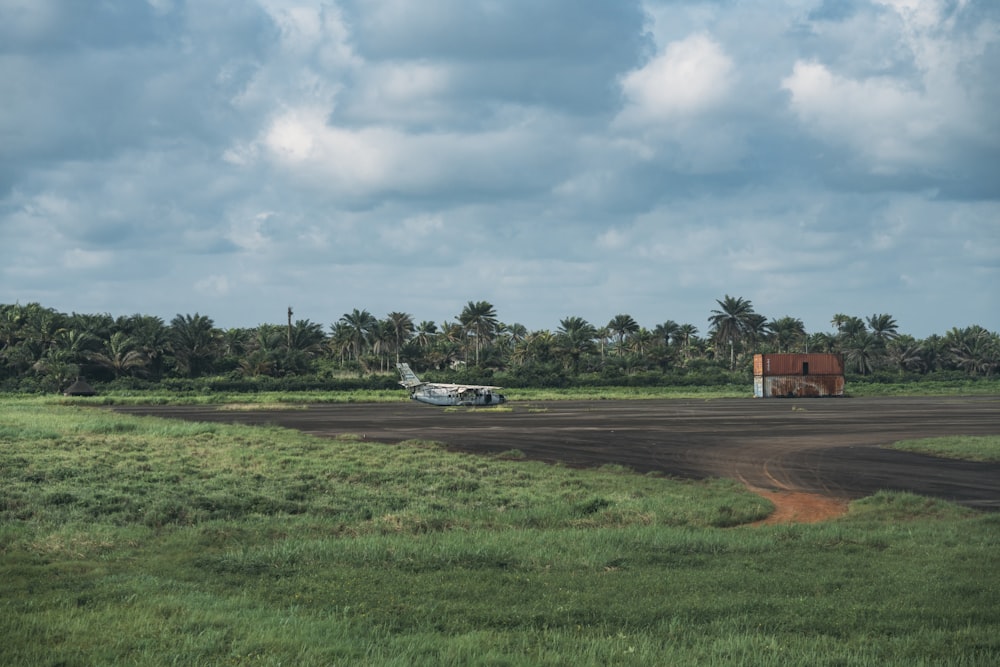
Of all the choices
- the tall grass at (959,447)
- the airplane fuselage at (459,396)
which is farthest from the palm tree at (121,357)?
the tall grass at (959,447)

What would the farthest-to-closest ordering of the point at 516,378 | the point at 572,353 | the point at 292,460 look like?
1. the point at 572,353
2. the point at 516,378
3. the point at 292,460

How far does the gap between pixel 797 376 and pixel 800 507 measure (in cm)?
9290

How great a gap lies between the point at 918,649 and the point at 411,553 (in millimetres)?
10394

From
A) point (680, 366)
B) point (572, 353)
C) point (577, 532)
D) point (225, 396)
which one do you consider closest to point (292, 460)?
point (577, 532)

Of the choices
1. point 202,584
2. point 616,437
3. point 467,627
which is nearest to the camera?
point 467,627

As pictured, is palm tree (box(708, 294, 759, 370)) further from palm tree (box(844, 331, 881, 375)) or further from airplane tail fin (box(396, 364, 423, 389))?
airplane tail fin (box(396, 364, 423, 389))

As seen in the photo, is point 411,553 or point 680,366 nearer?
point 411,553

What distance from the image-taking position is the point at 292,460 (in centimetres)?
3641

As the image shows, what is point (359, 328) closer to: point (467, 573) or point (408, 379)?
point (408, 379)

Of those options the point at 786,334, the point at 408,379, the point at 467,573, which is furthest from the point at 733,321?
the point at 467,573

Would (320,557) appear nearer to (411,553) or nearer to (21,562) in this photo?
(411,553)

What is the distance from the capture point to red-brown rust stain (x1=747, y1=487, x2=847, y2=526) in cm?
2491

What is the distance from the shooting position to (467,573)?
16.5m

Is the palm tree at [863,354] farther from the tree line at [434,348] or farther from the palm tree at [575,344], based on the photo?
the palm tree at [575,344]
